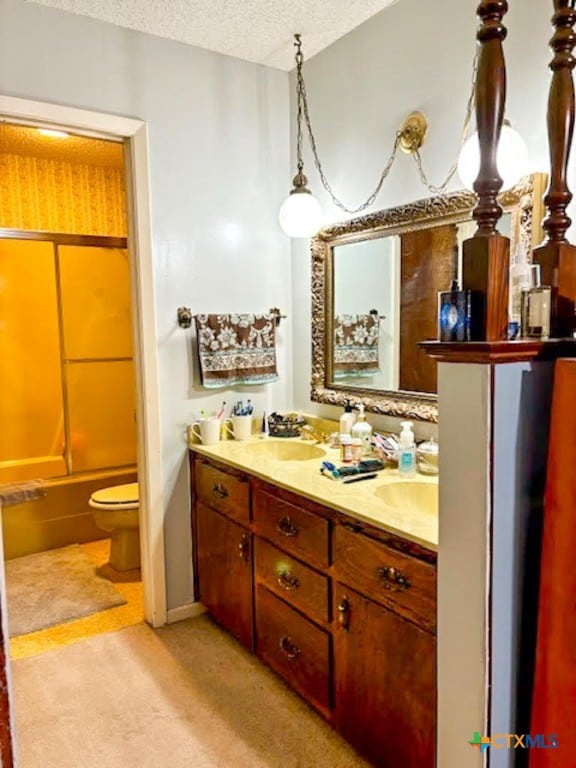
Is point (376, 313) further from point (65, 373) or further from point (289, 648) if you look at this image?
point (65, 373)

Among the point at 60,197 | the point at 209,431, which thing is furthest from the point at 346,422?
the point at 60,197

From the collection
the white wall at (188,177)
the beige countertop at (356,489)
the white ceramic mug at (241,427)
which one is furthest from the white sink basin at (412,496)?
the white wall at (188,177)

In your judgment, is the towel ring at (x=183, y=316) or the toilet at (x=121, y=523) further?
the toilet at (x=121, y=523)

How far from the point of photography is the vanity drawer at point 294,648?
1852 millimetres

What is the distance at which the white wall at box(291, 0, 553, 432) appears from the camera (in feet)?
5.59

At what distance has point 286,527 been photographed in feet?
6.47

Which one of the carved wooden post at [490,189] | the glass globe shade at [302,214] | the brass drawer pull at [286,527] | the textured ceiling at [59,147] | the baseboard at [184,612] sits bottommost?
the baseboard at [184,612]

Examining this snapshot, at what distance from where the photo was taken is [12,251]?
3633 millimetres

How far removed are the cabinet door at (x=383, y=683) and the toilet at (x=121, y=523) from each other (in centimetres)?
172

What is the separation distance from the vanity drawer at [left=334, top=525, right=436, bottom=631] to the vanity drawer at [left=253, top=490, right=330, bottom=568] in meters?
0.07

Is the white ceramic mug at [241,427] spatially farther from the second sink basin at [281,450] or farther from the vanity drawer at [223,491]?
the vanity drawer at [223,491]

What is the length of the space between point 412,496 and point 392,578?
1.48 ft

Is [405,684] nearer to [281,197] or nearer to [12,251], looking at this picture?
[281,197]

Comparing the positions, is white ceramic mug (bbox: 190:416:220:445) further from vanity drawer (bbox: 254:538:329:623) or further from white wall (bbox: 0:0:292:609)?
vanity drawer (bbox: 254:538:329:623)
